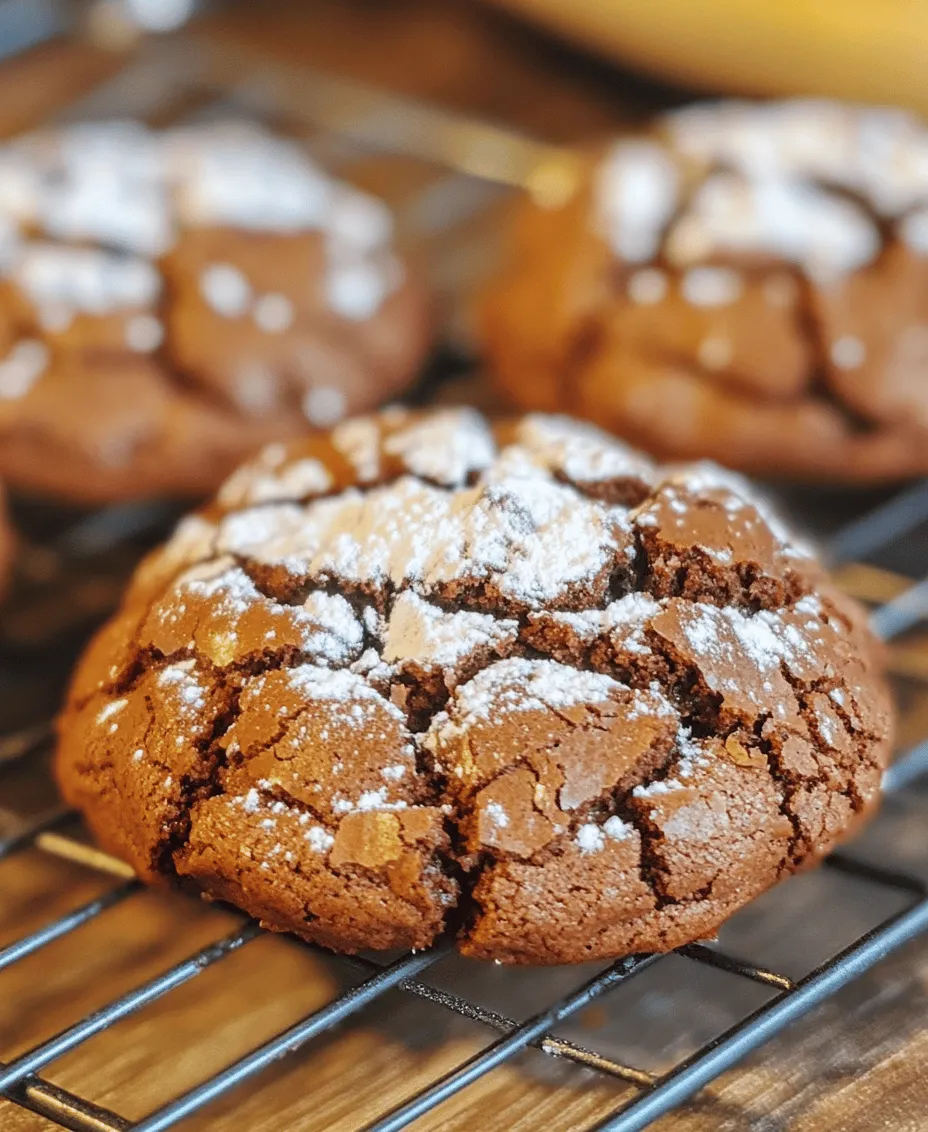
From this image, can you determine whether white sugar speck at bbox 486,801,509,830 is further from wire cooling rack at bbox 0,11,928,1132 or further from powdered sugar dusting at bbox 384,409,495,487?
powdered sugar dusting at bbox 384,409,495,487

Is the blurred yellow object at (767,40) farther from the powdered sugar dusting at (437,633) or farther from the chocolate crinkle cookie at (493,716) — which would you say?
the powdered sugar dusting at (437,633)

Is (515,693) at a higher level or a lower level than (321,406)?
lower

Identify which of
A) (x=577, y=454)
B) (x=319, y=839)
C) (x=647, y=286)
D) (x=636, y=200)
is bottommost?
(x=319, y=839)

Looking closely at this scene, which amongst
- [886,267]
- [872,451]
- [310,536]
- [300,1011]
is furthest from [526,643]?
[886,267]

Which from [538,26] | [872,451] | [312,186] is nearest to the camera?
[872,451]

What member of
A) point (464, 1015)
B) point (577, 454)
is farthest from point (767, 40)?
point (464, 1015)

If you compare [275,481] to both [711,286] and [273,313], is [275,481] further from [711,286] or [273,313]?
[711,286]

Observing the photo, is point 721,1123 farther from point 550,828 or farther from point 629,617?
point 629,617
